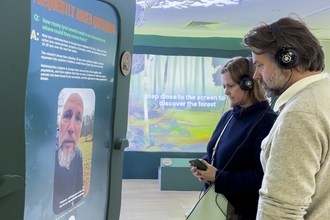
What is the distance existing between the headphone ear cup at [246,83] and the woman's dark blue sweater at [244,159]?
0.09 metres

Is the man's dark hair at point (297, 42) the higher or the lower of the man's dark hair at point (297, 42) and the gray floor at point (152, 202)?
the higher

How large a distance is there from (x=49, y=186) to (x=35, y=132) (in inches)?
7.0

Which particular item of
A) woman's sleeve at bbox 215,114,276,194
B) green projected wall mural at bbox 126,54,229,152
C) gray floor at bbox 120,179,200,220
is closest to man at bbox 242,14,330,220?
woman's sleeve at bbox 215,114,276,194

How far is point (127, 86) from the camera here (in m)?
1.19

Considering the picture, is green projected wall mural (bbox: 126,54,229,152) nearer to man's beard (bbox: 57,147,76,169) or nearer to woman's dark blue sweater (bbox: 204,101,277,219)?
woman's dark blue sweater (bbox: 204,101,277,219)

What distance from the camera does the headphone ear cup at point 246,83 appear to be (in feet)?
4.99

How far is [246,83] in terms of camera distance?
1528 millimetres

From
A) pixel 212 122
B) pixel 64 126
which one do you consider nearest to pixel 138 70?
pixel 212 122

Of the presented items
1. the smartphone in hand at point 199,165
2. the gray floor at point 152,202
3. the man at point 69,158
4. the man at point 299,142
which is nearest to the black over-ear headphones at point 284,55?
the man at point 299,142

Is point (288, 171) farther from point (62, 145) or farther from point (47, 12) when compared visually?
point (47, 12)

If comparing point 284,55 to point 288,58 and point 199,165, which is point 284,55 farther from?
point 199,165

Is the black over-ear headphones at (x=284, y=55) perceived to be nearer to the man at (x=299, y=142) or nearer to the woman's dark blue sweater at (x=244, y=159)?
the man at (x=299, y=142)

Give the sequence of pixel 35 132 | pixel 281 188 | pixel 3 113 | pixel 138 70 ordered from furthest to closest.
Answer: pixel 138 70 < pixel 281 188 < pixel 35 132 < pixel 3 113

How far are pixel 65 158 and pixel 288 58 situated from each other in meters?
0.73
